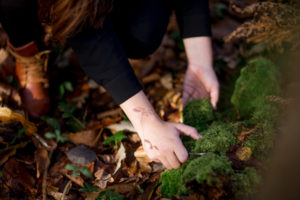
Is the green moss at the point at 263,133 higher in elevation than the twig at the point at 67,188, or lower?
higher

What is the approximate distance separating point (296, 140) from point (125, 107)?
1066 millimetres

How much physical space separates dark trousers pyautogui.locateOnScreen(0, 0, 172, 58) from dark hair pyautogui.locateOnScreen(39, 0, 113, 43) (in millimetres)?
555

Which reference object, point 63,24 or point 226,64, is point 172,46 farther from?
point 63,24

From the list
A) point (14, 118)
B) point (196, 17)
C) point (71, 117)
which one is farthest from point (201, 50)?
point (14, 118)

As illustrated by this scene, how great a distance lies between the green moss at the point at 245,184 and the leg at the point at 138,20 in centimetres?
144

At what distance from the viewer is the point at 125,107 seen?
5.30 ft

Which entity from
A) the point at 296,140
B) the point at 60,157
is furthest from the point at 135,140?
the point at 296,140

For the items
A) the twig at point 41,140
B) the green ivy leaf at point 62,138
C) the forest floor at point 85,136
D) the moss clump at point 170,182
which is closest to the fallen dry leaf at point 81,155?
the forest floor at point 85,136

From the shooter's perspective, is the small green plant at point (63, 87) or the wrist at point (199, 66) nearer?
the wrist at point (199, 66)

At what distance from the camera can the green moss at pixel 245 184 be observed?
3.91 feet

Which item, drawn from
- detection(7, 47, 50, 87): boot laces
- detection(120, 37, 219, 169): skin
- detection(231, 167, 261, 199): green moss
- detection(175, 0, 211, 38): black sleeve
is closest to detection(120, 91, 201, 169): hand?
detection(120, 37, 219, 169): skin

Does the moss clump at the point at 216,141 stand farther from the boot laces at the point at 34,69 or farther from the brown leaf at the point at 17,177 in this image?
the boot laces at the point at 34,69

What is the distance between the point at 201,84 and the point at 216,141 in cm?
85

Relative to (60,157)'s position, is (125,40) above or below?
above
